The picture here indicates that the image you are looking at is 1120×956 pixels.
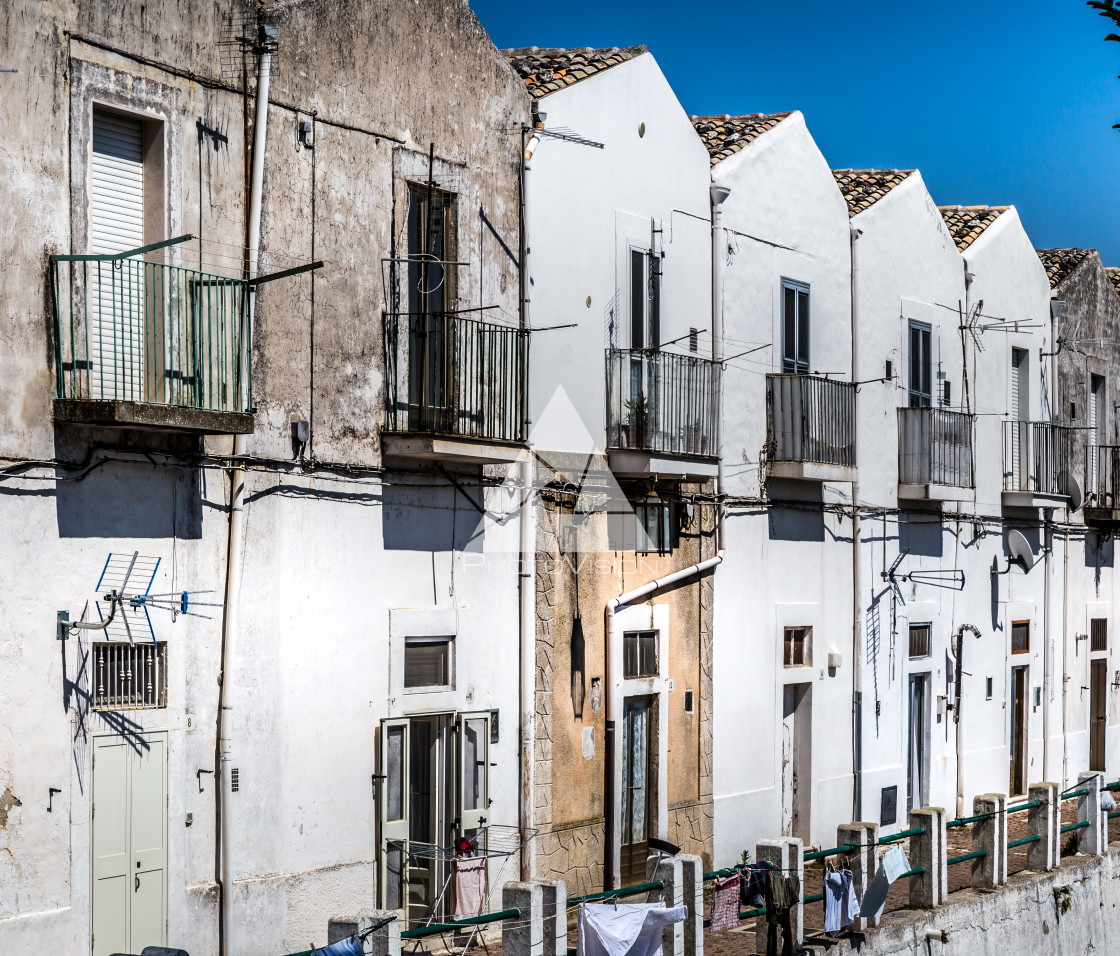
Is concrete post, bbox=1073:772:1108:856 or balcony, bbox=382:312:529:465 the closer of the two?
balcony, bbox=382:312:529:465

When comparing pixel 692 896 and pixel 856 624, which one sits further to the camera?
pixel 856 624

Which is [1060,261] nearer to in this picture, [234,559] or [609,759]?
[609,759]

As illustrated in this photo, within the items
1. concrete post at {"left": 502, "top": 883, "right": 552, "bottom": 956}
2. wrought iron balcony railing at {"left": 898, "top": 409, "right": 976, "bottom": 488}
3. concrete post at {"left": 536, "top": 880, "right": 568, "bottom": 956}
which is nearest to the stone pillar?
concrete post at {"left": 536, "top": 880, "right": 568, "bottom": 956}

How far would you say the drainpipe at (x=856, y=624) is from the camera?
2073cm

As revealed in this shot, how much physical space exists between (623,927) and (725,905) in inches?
60.0

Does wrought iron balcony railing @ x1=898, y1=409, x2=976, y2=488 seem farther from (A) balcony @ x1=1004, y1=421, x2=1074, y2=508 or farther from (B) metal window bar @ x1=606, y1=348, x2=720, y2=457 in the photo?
(B) metal window bar @ x1=606, y1=348, x2=720, y2=457

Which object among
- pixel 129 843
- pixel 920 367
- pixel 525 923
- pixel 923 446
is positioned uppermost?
pixel 920 367

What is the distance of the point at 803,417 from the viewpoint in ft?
64.1

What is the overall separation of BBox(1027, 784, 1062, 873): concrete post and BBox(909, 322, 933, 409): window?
18.6ft

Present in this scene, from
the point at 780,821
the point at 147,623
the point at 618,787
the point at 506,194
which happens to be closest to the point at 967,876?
the point at 780,821

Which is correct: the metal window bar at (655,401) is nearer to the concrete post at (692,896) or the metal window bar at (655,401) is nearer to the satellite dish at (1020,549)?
the concrete post at (692,896)

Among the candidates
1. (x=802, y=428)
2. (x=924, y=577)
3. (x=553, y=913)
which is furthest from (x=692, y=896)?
(x=924, y=577)

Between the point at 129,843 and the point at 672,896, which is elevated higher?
the point at 129,843

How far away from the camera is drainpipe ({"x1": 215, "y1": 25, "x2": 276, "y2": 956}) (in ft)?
42.4
